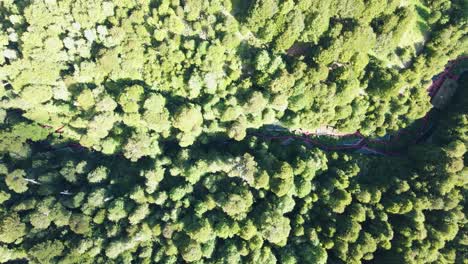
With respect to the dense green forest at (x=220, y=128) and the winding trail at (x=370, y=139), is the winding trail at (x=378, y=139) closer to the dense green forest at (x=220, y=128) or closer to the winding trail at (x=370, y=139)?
the winding trail at (x=370, y=139)

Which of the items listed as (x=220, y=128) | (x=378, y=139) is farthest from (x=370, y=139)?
(x=220, y=128)

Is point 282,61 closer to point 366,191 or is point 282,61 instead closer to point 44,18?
point 366,191

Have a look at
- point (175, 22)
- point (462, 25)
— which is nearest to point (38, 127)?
point (175, 22)

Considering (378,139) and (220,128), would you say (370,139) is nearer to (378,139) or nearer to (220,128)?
(378,139)

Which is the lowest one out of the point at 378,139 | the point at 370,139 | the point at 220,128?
the point at 220,128

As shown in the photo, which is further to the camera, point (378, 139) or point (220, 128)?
point (378, 139)

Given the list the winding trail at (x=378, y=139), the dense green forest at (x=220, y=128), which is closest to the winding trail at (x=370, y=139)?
the winding trail at (x=378, y=139)

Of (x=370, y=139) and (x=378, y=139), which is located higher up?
(x=378, y=139)

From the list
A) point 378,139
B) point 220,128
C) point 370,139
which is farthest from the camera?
point 378,139
